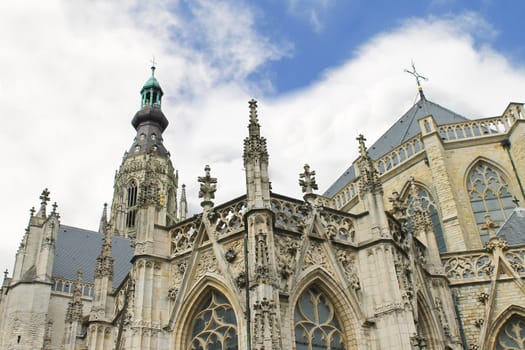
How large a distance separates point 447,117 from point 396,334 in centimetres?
1347

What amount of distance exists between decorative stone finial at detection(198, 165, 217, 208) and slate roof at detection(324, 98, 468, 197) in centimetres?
1054

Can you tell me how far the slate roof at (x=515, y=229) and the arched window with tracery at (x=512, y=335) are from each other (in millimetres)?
2537

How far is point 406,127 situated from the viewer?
2253 centimetres

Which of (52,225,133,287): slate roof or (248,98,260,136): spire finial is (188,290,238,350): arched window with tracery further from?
(52,225,133,287): slate roof

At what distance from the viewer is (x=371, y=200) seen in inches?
469

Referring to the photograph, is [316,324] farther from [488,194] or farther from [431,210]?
Result: [488,194]

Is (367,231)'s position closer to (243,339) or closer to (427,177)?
(243,339)

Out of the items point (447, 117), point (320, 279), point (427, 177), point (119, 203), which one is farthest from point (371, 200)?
point (119, 203)

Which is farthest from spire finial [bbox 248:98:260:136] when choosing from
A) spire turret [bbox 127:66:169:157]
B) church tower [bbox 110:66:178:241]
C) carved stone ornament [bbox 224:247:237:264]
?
spire turret [bbox 127:66:169:157]

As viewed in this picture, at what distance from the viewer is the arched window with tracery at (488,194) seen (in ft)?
58.9

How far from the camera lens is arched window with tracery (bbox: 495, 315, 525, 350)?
42.7 feet

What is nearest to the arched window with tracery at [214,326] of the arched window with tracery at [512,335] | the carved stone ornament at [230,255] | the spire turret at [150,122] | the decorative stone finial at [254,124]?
the carved stone ornament at [230,255]

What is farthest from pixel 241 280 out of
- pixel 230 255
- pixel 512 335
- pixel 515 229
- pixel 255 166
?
pixel 515 229

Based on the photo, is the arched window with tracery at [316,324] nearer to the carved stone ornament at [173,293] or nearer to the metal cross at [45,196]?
the carved stone ornament at [173,293]
